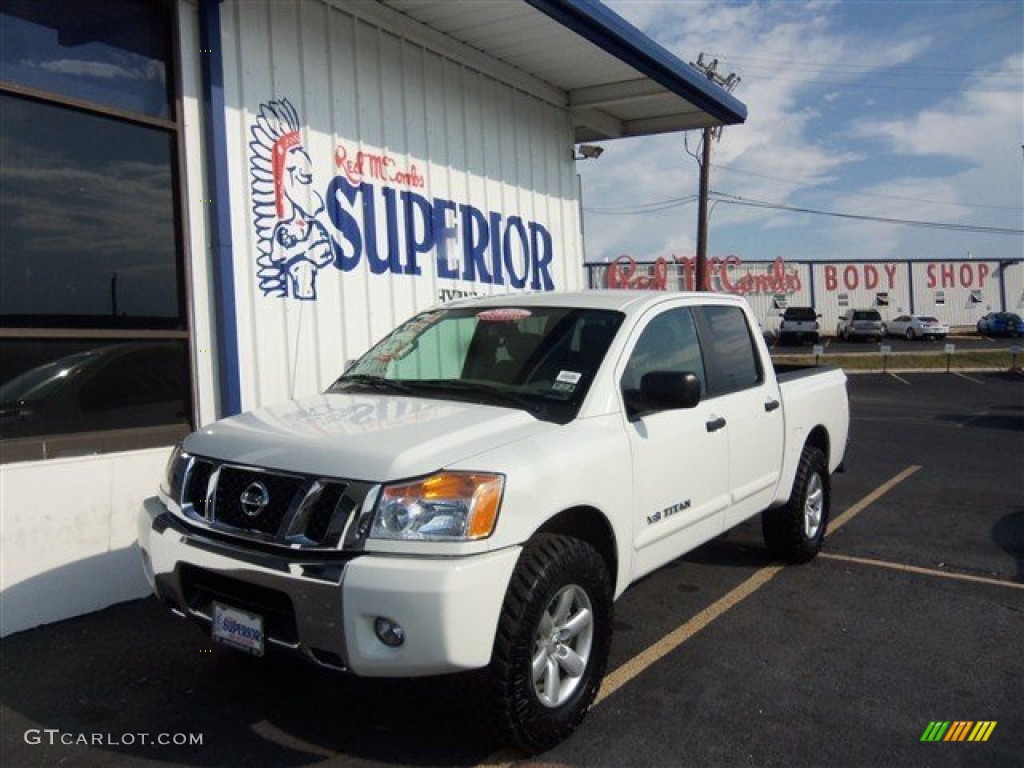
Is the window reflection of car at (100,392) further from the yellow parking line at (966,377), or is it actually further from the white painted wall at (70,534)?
the yellow parking line at (966,377)

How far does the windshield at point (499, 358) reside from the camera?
385cm

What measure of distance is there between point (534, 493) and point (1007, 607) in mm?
3635

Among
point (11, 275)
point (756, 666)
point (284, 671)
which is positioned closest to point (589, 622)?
point (756, 666)

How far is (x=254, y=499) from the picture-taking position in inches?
126

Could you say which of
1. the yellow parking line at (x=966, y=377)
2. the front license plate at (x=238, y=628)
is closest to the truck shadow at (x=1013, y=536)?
the front license plate at (x=238, y=628)

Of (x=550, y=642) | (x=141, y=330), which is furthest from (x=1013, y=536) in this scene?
(x=141, y=330)

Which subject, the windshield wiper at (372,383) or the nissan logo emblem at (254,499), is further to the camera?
the windshield wiper at (372,383)

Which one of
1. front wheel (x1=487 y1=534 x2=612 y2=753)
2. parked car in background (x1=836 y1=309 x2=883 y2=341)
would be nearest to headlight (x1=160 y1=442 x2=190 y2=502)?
front wheel (x1=487 y1=534 x2=612 y2=753)

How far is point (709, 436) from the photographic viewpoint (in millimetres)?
4445

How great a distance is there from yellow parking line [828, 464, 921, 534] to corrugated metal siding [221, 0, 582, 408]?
4.13 m

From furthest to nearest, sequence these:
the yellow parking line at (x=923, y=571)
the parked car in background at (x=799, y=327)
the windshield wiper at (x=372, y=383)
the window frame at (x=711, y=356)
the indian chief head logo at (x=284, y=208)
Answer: the parked car in background at (x=799, y=327)
the indian chief head logo at (x=284, y=208)
the yellow parking line at (x=923, y=571)
the window frame at (x=711, y=356)
the windshield wiper at (x=372, y=383)

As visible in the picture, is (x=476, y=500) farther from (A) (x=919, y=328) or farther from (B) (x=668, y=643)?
(A) (x=919, y=328)

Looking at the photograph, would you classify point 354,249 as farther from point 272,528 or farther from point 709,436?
point 272,528

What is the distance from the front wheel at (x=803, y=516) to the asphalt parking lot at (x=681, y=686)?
160 millimetres
